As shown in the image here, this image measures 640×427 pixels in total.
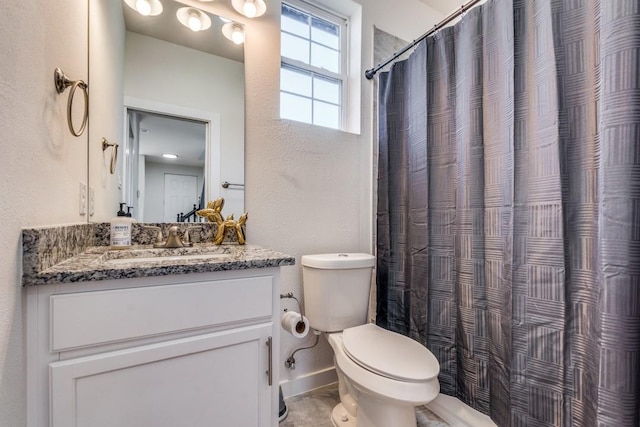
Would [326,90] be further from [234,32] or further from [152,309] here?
[152,309]

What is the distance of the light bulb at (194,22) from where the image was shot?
4.56ft

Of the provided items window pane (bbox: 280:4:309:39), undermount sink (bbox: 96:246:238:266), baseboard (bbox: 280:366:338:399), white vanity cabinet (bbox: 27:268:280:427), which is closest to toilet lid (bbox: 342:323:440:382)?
white vanity cabinet (bbox: 27:268:280:427)

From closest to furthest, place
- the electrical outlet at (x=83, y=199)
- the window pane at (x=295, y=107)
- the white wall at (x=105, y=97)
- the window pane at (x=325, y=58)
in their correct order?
1. the electrical outlet at (x=83, y=199)
2. the white wall at (x=105, y=97)
3. the window pane at (x=295, y=107)
4. the window pane at (x=325, y=58)

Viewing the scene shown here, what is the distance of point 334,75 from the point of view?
6.26 ft

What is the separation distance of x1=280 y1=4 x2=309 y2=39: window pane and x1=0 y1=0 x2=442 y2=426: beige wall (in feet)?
0.68

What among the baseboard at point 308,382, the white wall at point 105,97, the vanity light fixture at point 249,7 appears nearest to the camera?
the white wall at point 105,97

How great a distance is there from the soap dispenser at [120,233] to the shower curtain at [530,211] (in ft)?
4.38

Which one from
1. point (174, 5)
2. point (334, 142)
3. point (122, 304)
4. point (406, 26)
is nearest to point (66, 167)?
point (122, 304)

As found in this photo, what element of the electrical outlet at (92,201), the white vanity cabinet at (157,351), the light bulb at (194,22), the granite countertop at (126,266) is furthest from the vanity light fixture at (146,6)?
the white vanity cabinet at (157,351)

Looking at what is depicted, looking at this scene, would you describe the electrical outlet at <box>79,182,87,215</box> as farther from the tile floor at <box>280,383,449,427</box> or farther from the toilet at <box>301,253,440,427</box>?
the tile floor at <box>280,383,449,427</box>

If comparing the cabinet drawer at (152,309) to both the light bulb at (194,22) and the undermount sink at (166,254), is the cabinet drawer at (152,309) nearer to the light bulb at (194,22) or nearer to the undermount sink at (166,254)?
the undermount sink at (166,254)

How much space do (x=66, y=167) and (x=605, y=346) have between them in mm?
1624

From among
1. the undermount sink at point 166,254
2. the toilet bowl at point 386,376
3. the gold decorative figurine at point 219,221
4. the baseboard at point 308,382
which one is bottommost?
the baseboard at point 308,382

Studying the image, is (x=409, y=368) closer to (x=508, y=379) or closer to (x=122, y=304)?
(x=508, y=379)
